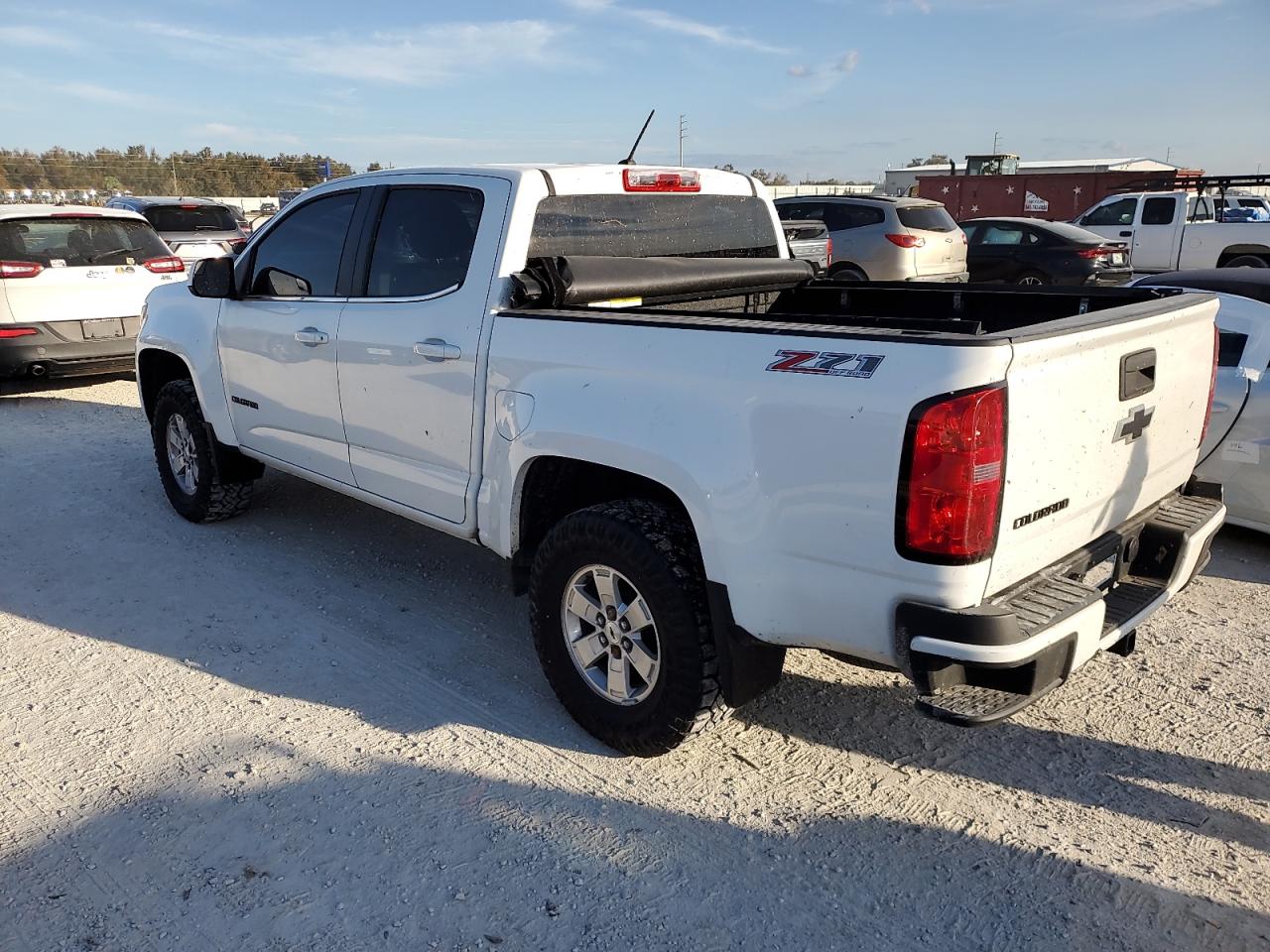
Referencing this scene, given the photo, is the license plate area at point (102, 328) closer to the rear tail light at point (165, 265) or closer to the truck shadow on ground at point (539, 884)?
the rear tail light at point (165, 265)

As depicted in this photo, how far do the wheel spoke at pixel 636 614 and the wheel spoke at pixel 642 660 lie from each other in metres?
0.06

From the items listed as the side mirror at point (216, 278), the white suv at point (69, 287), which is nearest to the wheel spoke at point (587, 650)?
the side mirror at point (216, 278)

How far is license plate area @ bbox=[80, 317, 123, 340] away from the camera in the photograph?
350 inches

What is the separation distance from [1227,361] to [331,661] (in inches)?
179

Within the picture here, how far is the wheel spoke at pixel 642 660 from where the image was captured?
10.2ft

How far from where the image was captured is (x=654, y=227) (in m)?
4.18

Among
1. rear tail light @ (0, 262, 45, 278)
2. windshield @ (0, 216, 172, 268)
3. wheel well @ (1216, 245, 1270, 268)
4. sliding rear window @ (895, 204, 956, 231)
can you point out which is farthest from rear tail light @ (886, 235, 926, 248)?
rear tail light @ (0, 262, 45, 278)

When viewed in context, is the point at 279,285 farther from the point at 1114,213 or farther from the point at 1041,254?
the point at 1114,213

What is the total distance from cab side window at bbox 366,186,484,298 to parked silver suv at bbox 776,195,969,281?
10179 mm

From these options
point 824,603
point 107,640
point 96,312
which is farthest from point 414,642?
point 96,312

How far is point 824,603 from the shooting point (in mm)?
2625

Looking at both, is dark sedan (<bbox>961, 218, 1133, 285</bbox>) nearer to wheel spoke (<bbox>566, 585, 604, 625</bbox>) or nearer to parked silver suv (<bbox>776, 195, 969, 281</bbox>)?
parked silver suv (<bbox>776, 195, 969, 281</bbox>)

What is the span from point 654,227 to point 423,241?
98cm

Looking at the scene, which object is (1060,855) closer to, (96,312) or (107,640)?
(107,640)
